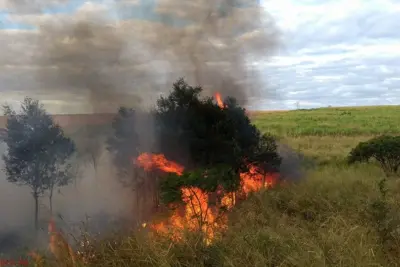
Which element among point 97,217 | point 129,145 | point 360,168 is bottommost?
point 97,217

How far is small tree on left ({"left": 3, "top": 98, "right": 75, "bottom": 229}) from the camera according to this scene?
24.4m

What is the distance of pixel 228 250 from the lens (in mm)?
6551

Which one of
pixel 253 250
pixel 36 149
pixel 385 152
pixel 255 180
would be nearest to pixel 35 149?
pixel 36 149

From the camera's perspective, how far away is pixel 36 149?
24.4 m

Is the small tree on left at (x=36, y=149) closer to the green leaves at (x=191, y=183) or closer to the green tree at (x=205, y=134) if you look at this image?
the green tree at (x=205, y=134)

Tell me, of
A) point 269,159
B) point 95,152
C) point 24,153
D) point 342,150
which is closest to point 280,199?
point 269,159

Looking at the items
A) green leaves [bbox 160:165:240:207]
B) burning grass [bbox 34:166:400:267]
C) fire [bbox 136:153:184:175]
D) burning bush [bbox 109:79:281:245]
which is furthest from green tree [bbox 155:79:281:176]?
burning grass [bbox 34:166:400:267]

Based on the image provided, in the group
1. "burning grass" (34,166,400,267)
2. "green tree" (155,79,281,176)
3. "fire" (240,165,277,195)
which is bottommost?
"fire" (240,165,277,195)

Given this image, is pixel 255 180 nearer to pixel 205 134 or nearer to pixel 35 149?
pixel 205 134

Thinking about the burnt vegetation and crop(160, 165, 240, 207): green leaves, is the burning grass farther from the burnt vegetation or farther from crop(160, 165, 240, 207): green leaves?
the burnt vegetation

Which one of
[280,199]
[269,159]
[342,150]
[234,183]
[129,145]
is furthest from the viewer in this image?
[342,150]

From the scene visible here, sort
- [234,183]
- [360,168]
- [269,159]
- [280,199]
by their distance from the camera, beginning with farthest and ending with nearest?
[360,168], [269,159], [234,183], [280,199]

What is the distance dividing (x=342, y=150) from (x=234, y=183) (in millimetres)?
17525

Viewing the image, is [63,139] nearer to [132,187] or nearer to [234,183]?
[132,187]
